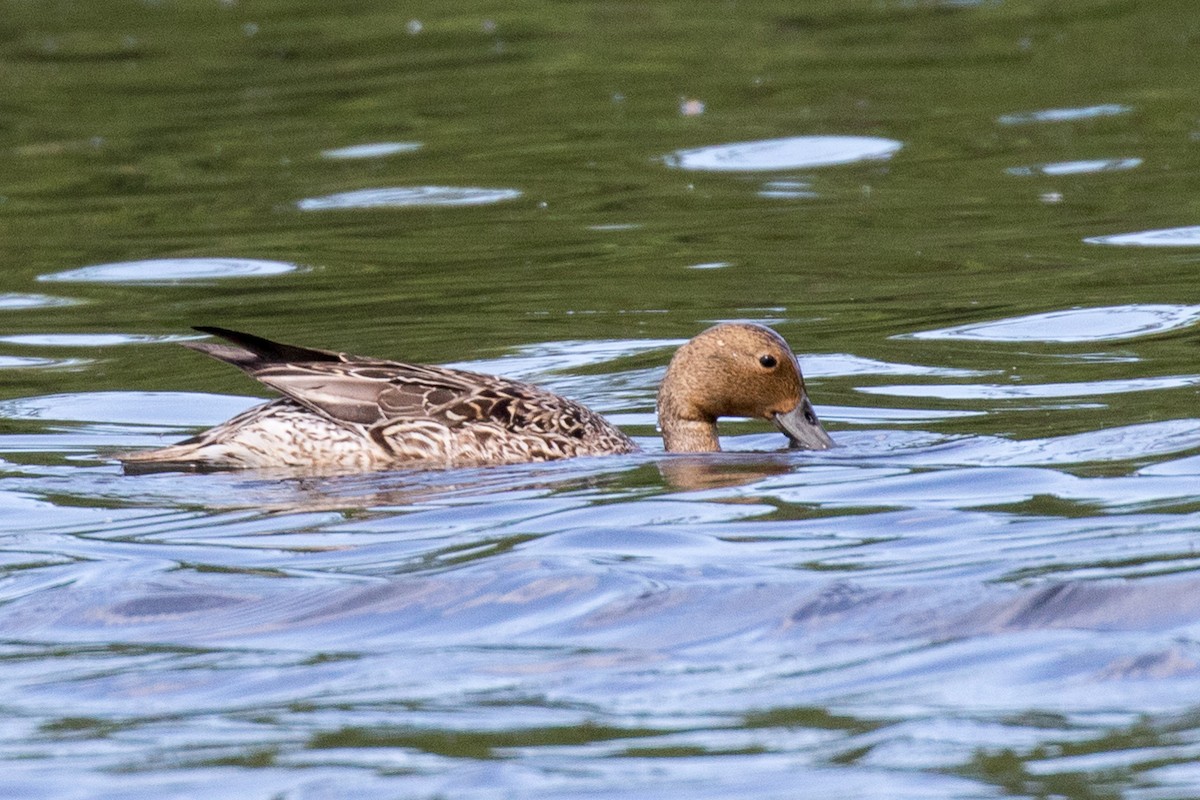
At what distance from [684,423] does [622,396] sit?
1.41 metres

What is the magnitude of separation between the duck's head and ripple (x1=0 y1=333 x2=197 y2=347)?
12.6ft

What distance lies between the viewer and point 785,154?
16.6 metres

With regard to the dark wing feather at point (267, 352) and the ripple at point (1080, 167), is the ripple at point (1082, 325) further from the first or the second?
the ripple at point (1080, 167)

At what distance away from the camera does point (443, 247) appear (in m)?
14.2

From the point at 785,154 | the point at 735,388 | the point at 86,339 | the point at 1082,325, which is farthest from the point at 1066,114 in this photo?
the point at 735,388

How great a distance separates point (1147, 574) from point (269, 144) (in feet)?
39.9

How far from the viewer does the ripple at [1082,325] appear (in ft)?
36.1

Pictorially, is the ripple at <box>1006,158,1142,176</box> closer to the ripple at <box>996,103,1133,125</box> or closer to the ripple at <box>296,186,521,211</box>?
the ripple at <box>996,103,1133,125</box>

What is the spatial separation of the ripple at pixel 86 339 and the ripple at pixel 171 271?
4.87 ft

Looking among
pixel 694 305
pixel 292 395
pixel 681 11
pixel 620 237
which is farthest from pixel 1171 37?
pixel 292 395

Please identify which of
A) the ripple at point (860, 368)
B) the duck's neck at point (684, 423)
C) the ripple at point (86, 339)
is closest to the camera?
the duck's neck at point (684, 423)

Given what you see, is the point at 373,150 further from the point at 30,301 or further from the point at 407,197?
the point at 30,301

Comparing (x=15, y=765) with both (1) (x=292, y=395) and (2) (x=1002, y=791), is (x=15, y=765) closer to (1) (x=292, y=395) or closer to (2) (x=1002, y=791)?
(2) (x=1002, y=791)

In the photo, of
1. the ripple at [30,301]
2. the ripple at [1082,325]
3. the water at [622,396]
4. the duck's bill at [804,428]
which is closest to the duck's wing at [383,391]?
the water at [622,396]
